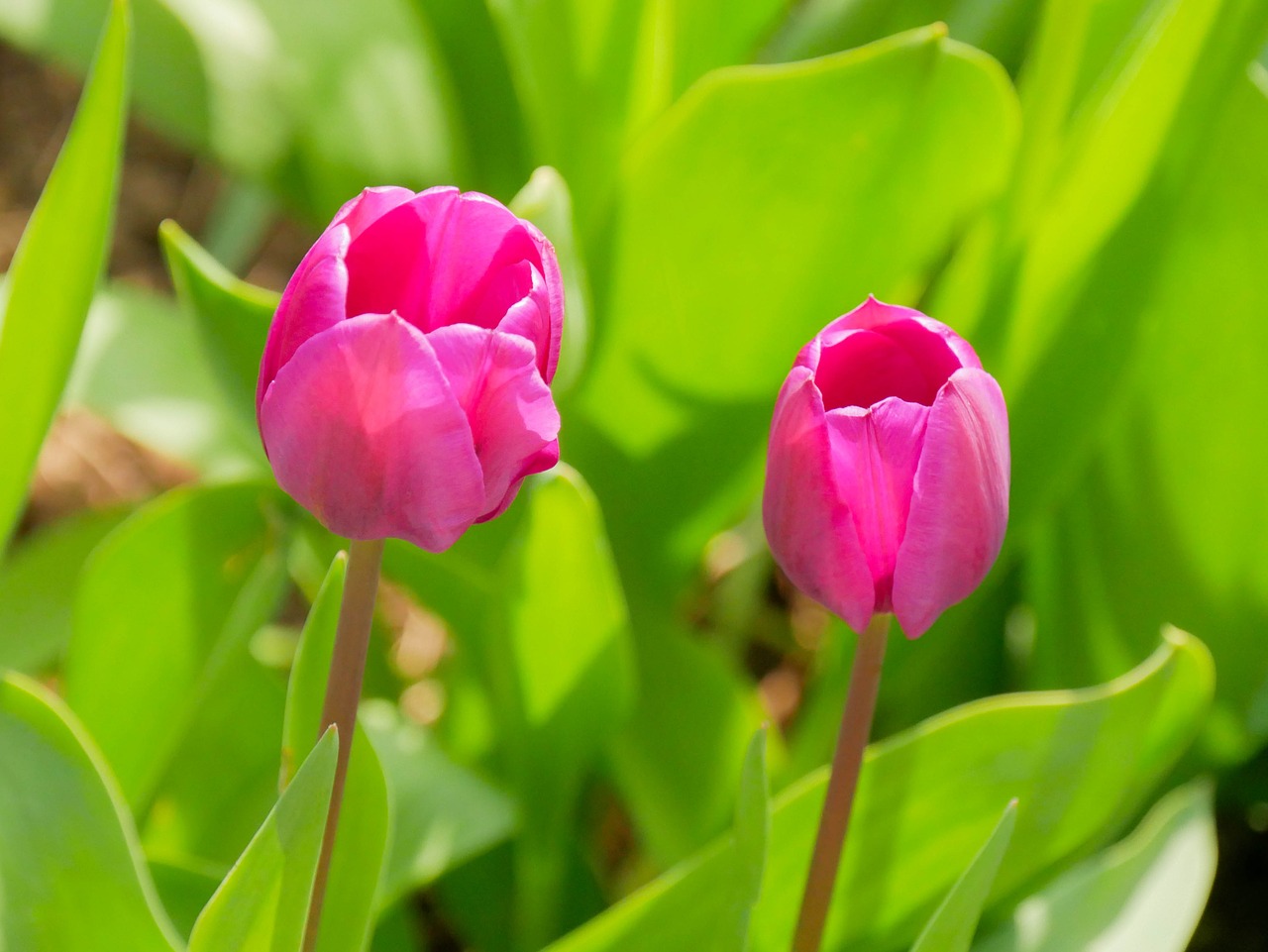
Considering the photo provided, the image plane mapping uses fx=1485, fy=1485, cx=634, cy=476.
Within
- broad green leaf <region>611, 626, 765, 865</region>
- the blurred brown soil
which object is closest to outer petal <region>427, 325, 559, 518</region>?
broad green leaf <region>611, 626, 765, 865</region>

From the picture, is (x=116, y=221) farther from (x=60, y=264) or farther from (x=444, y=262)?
(x=444, y=262)

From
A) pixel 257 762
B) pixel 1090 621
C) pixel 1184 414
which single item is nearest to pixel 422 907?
pixel 257 762

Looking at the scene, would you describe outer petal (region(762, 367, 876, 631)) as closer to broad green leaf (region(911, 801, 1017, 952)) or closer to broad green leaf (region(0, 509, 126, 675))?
broad green leaf (region(911, 801, 1017, 952))

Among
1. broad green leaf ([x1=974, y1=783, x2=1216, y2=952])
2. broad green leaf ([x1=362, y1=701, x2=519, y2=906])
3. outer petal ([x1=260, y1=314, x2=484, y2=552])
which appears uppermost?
outer petal ([x1=260, y1=314, x2=484, y2=552])

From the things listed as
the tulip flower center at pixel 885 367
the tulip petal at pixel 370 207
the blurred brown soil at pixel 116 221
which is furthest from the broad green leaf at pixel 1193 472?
the blurred brown soil at pixel 116 221

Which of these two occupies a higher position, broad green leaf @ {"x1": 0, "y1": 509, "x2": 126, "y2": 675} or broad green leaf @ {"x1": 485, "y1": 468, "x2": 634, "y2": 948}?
broad green leaf @ {"x1": 485, "y1": 468, "x2": 634, "y2": 948}

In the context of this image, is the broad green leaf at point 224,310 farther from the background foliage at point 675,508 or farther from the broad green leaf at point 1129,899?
the broad green leaf at point 1129,899
